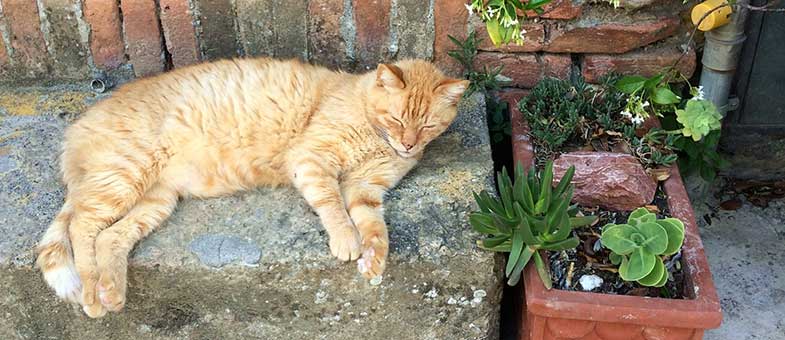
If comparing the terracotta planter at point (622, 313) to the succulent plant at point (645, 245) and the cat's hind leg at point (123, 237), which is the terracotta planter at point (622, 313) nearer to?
A: the succulent plant at point (645, 245)

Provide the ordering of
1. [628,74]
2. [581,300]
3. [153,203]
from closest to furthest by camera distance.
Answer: [581,300] → [153,203] → [628,74]

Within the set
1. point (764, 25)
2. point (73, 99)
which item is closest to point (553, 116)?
point (764, 25)

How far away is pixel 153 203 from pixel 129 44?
2.91ft

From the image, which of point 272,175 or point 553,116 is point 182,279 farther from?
point 553,116

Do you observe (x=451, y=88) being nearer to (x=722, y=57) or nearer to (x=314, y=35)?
(x=314, y=35)

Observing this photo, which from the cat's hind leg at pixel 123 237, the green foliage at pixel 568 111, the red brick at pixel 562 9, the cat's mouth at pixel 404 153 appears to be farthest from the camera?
the red brick at pixel 562 9

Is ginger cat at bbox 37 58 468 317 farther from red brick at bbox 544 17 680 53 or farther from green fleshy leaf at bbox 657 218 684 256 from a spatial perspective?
green fleshy leaf at bbox 657 218 684 256

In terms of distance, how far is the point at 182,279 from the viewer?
7.62 feet

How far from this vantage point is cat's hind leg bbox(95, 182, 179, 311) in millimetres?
2242

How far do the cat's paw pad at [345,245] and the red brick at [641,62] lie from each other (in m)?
1.28

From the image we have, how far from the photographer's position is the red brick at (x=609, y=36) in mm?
2924

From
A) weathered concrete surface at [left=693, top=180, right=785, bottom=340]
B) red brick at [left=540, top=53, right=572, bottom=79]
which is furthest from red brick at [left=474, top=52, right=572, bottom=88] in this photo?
weathered concrete surface at [left=693, top=180, right=785, bottom=340]

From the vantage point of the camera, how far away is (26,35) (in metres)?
3.07

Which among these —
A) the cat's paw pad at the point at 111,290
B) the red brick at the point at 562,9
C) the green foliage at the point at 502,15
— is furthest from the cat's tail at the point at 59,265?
the red brick at the point at 562,9
